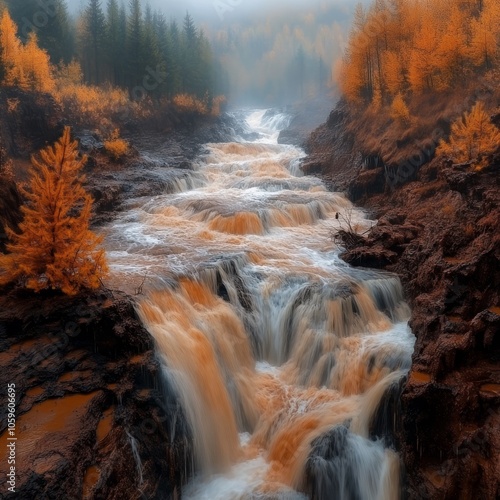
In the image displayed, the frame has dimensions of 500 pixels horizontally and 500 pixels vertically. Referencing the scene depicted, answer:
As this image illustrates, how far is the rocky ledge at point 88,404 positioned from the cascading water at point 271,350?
742mm

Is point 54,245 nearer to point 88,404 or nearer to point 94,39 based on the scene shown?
point 88,404

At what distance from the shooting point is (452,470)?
7.14m

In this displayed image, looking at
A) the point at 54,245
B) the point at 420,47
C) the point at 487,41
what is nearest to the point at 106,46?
the point at 420,47

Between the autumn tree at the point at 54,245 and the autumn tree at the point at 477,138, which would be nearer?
the autumn tree at the point at 54,245

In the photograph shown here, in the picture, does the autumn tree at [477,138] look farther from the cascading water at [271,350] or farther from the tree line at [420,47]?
the tree line at [420,47]

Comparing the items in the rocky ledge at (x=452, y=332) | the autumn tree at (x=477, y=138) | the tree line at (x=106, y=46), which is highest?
the tree line at (x=106, y=46)

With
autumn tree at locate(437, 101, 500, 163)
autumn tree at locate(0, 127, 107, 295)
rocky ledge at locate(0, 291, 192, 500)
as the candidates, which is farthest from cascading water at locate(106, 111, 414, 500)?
autumn tree at locate(437, 101, 500, 163)

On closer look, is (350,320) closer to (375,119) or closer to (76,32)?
(375,119)

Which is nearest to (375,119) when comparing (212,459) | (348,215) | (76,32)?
(348,215)

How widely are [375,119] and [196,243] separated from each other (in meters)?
18.2

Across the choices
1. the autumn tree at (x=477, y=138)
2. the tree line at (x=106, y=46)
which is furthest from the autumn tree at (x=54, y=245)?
the tree line at (x=106, y=46)

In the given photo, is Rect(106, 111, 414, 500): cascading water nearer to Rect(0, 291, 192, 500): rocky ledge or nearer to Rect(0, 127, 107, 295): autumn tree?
Rect(0, 291, 192, 500): rocky ledge

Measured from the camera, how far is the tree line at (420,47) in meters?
22.4

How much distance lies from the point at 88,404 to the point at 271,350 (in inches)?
229
